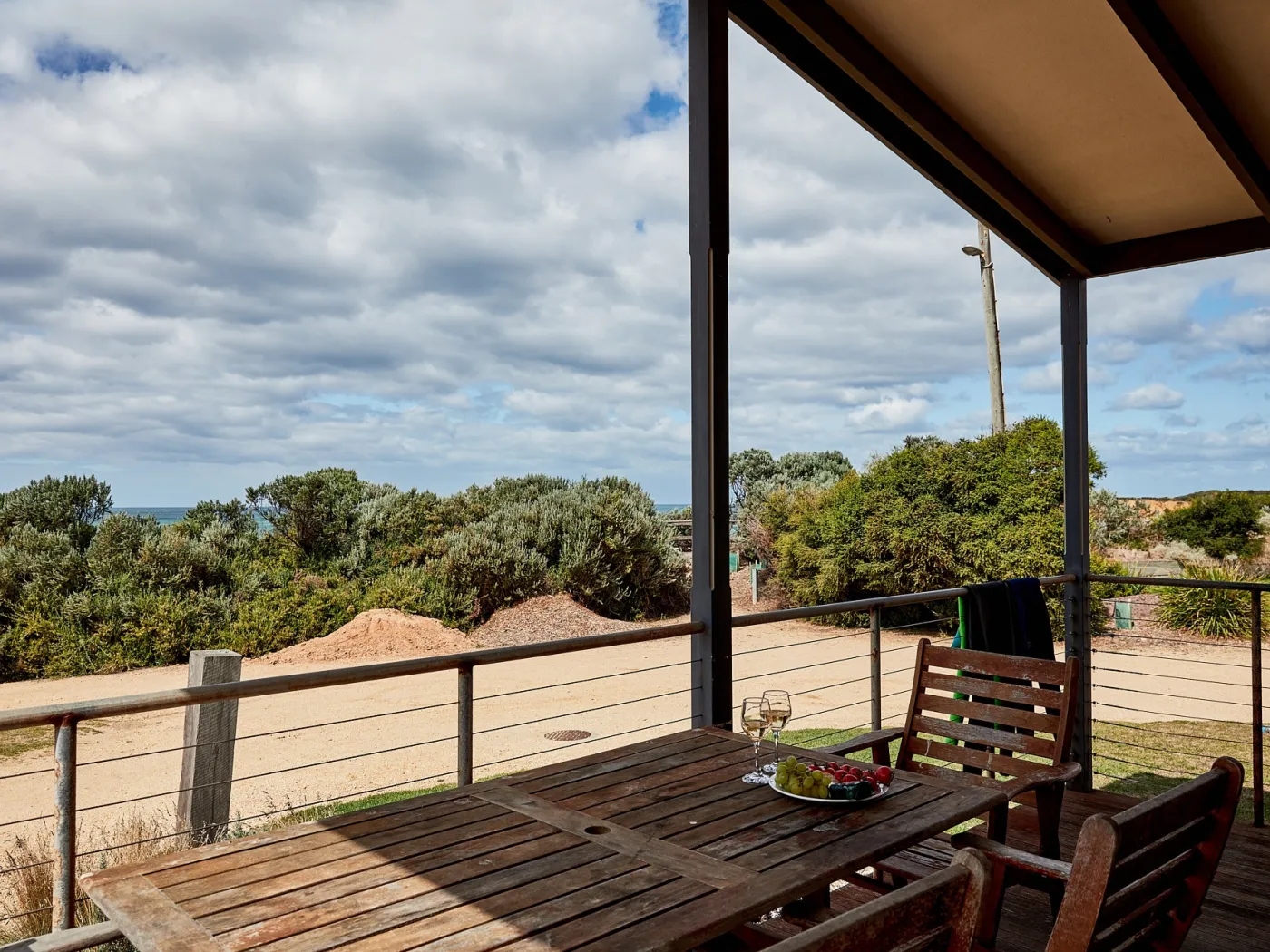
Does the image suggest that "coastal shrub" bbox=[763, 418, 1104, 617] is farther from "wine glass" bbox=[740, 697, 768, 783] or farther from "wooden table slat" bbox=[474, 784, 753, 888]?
"wooden table slat" bbox=[474, 784, 753, 888]

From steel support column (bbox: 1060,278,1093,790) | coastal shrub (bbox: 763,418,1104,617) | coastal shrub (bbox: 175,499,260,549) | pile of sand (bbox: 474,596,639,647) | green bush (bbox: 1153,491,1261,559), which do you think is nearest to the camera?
steel support column (bbox: 1060,278,1093,790)

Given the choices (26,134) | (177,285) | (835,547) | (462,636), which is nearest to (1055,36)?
(835,547)

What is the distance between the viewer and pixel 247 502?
42.5 ft

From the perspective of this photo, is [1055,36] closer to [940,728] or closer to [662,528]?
[940,728]

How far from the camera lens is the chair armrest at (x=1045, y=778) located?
2.26 meters

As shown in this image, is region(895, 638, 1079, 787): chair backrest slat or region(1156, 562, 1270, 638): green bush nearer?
region(895, 638, 1079, 787): chair backrest slat

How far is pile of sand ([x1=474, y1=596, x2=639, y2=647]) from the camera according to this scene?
456 inches

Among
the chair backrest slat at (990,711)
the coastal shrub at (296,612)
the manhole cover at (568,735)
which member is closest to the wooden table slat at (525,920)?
the chair backrest slat at (990,711)

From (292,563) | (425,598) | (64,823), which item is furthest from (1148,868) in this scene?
(292,563)

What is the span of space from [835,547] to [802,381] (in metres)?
15.9

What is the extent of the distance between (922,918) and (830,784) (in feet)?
2.85

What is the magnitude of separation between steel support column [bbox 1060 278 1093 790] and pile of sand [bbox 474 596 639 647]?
296 inches

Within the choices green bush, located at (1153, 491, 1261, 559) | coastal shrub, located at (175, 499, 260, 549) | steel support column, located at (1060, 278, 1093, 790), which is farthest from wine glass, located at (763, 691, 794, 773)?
coastal shrub, located at (175, 499, 260, 549)

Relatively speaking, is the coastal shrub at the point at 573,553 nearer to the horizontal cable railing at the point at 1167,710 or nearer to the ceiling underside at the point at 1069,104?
the horizontal cable railing at the point at 1167,710
